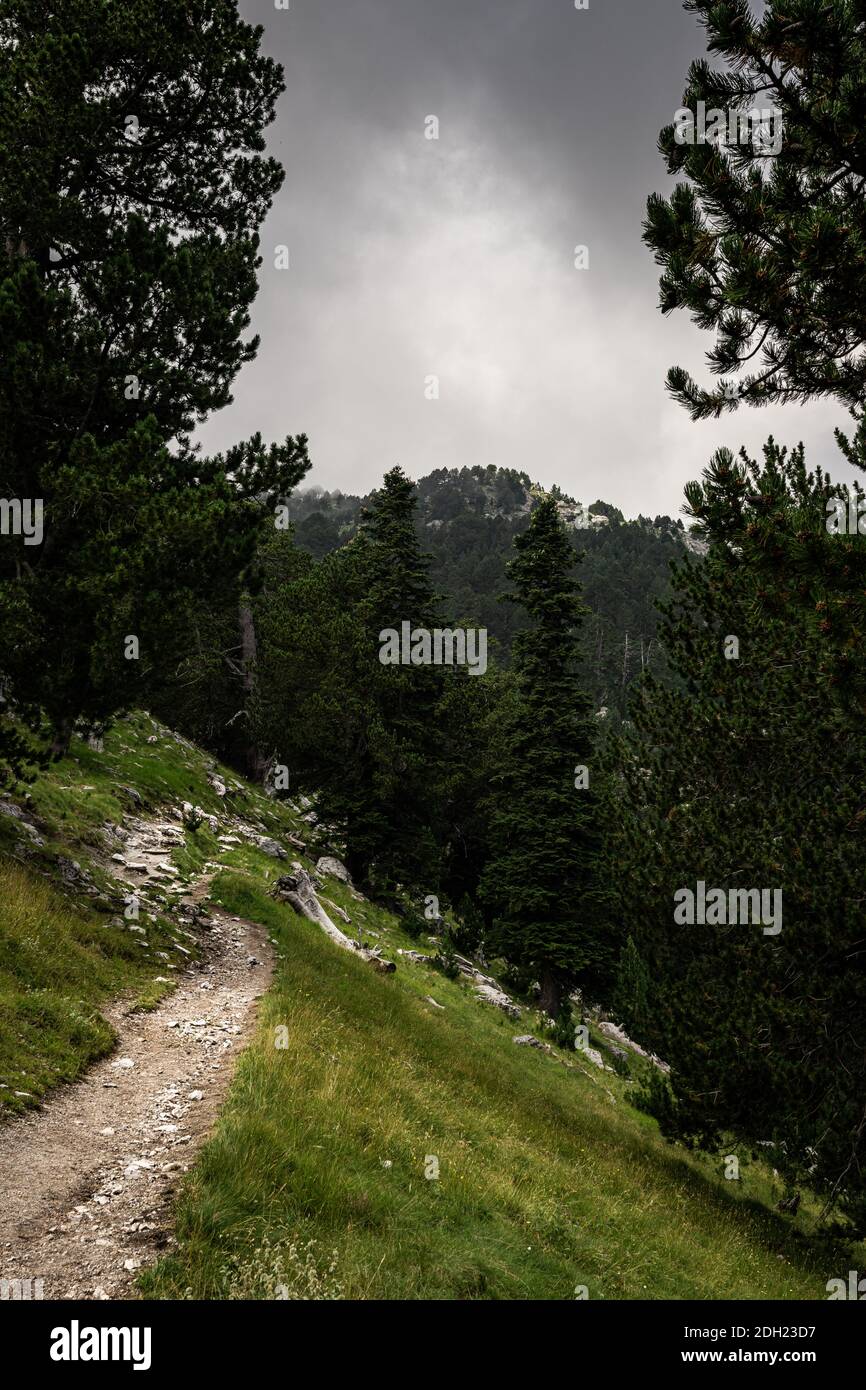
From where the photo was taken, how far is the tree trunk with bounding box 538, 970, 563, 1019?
2238cm

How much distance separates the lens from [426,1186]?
630 centimetres

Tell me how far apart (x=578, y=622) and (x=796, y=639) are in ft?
53.1

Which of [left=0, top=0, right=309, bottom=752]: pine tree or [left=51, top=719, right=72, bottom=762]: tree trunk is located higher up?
[left=0, top=0, right=309, bottom=752]: pine tree

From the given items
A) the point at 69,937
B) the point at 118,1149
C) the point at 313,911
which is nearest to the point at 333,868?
the point at 313,911

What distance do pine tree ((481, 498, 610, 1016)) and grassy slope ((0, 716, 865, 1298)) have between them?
632 centimetres

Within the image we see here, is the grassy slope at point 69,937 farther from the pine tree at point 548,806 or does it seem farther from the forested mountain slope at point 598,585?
the forested mountain slope at point 598,585

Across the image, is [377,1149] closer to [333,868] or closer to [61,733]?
[61,733]

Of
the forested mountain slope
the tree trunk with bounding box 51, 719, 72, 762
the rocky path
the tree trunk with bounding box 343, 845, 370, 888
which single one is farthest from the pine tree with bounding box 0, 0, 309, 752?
the forested mountain slope

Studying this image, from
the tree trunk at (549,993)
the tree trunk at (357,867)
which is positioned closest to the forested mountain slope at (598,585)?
the tree trunk at (357,867)

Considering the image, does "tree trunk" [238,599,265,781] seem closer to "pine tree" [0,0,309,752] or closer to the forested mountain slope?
"pine tree" [0,0,309,752]

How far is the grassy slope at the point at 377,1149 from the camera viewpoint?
4.82m

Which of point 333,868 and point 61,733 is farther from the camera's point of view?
point 333,868

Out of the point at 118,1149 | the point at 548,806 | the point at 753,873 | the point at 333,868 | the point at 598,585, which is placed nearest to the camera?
the point at 118,1149

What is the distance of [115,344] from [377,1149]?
12225mm
